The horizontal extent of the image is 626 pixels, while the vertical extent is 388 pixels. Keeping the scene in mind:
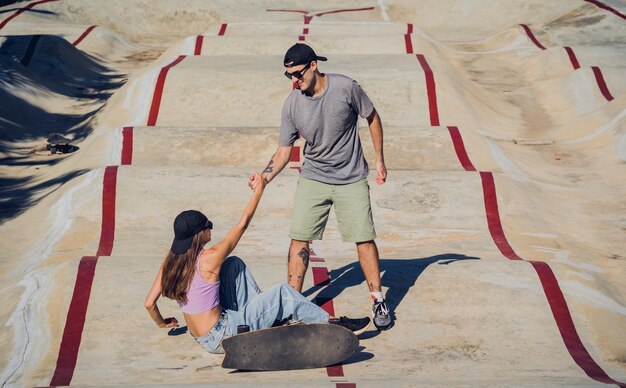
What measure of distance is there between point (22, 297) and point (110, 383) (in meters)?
2.27

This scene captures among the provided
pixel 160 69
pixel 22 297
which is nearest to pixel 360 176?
pixel 22 297

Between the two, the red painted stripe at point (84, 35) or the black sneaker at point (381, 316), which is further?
the red painted stripe at point (84, 35)

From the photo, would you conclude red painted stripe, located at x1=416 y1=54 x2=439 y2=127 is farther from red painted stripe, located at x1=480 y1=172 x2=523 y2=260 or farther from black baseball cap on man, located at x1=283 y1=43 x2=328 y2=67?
black baseball cap on man, located at x1=283 y1=43 x2=328 y2=67

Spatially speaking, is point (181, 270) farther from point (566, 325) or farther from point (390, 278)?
point (566, 325)

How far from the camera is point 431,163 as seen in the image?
14125mm

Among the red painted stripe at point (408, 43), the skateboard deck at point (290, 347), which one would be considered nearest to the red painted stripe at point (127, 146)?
the skateboard deck at point (290, 347)

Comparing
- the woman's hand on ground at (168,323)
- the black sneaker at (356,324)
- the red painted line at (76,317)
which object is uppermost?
the woman's hand on ground at (168,323)

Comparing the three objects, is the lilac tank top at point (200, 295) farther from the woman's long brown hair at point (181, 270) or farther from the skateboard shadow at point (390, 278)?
the skateboard shadow at point (390, 278)

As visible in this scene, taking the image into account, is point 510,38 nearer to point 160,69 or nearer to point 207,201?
point 160,69

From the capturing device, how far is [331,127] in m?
7.83

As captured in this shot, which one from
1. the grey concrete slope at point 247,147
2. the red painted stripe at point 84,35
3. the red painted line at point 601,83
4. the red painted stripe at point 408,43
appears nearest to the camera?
the grey concrete slope at point 247,147

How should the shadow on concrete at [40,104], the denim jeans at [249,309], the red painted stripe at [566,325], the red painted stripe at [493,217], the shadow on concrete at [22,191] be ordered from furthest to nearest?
1. the shadow on concrete at [40,104]
2. the shadow on concrete at [22,191]
3. the red painted stripe at [493,217]
4. the red painted stripe at [566,325]
5. the denim jeans at [249,309]

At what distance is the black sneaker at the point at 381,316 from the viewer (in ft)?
26.3

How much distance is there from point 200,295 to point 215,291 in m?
0.13
